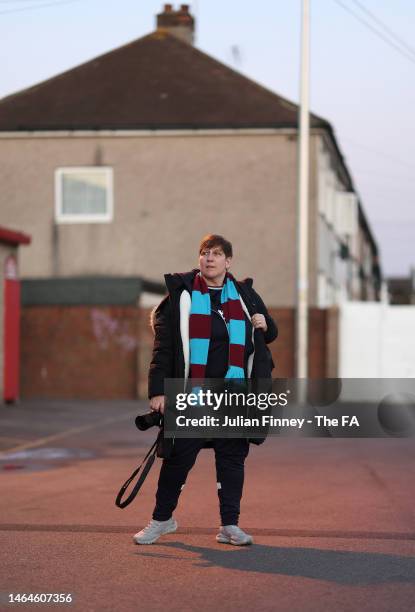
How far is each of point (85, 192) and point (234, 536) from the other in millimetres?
20487

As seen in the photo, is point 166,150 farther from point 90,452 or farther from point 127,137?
point 90,452

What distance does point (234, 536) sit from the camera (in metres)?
6.52

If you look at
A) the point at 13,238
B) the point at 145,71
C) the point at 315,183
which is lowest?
the point at 13,238

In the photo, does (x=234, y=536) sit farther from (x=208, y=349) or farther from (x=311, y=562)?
(x=208, y=349)

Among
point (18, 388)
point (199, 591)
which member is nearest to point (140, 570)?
point (199, 591)

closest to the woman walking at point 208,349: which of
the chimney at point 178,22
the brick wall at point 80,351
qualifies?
the brick wall at point 80,351

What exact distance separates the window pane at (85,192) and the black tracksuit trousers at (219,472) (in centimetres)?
2016

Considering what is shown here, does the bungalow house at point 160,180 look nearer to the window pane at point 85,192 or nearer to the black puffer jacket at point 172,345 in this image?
the window pane at point 85,192

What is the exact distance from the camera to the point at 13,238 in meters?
19.2

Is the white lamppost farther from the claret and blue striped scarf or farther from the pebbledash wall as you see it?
the claret and blue striped scarf

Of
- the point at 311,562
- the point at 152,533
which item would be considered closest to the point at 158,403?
the point at 152,533

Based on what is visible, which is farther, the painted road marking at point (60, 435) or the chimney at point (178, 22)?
the chimney at point (178, 22)

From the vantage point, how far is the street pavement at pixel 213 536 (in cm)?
534

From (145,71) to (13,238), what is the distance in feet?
35.0
